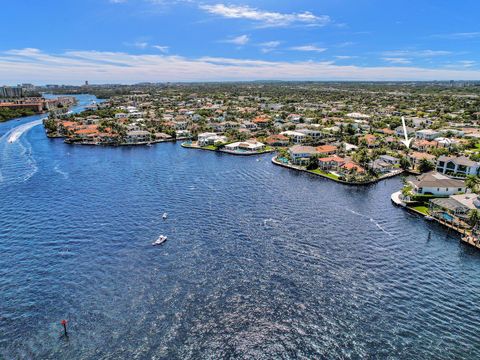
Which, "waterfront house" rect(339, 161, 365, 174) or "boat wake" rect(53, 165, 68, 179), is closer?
"waterfront house" rect(339, 161, 365, 174)

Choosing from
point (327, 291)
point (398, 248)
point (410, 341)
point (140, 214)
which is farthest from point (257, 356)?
point (140, 214)

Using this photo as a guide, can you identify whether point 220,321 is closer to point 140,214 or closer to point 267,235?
point 267,235

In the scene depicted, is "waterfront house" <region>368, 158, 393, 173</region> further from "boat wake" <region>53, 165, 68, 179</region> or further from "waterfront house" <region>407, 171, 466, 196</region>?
"boat wake" <region>53, 165, 68, 179</region>

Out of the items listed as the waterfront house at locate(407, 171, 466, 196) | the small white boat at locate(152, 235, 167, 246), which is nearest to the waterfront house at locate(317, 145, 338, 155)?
the waterfront house at locate(407, 171, 466, 196)

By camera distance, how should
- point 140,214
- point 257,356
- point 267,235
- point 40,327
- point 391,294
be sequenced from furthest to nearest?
point 140,214 → point 267,235 → point 391,294 → point 40,327 → point 257,356

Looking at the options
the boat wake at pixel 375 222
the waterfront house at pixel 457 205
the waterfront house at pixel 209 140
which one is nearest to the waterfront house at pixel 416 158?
the waterfront house at pixel 457 205

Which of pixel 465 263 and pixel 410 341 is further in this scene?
pixel 465 263
